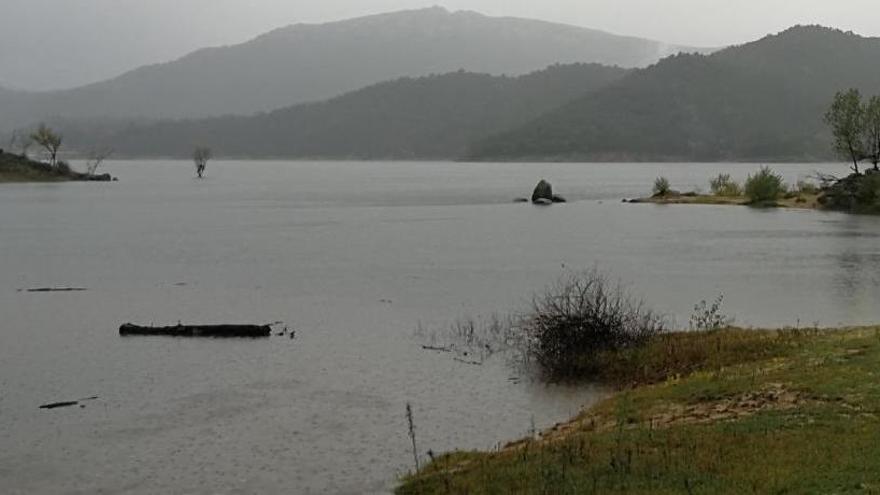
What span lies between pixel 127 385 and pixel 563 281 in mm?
24909

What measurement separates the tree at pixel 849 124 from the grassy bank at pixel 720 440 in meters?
87.9

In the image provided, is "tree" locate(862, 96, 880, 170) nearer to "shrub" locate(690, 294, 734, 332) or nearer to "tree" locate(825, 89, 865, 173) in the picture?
"tree" locate(825, 89, 865, 173)

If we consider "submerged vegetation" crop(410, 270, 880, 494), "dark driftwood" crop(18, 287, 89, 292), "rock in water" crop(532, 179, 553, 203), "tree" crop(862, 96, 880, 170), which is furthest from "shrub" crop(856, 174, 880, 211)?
"dark driftwood" crop(18, 287, 89, 292)

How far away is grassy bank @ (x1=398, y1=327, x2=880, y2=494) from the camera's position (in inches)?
520

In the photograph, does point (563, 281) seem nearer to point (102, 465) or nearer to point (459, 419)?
point (459, 419)

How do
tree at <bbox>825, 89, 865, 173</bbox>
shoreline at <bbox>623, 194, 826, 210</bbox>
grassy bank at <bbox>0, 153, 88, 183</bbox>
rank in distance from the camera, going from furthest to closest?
grassy bank at <bbox>0, 153, 88, 183</bbox> → shoreline at <bbox>623, 194, 826, 210</bbox> → tree at <bbox>825, 89, 865, 173</bbox>

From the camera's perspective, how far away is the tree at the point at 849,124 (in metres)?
103

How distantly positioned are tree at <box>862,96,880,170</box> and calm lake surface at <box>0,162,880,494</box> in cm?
1257

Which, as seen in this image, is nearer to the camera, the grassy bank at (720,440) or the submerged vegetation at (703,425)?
the grassy bank at (720,440)

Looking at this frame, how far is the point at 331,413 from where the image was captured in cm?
2330

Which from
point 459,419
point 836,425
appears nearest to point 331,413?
point 459,419

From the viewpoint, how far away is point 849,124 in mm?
103875

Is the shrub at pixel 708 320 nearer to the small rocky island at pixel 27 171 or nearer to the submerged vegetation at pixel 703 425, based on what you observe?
the submerged vegetation at pixel 703 425

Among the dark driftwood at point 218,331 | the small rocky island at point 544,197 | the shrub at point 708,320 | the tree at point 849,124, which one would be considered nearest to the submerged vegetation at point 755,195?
the tree at point 849,124
